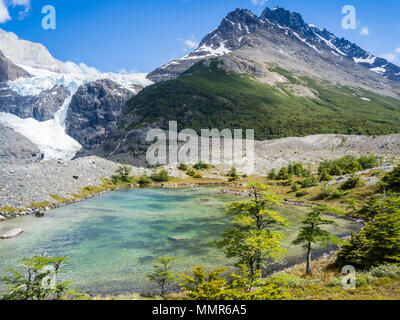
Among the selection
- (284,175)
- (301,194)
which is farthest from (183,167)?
(301,194)

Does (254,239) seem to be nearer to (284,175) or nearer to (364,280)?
(364,280)

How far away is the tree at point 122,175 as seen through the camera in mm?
80825

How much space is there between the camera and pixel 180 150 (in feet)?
454

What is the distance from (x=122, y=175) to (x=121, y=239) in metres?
56.9

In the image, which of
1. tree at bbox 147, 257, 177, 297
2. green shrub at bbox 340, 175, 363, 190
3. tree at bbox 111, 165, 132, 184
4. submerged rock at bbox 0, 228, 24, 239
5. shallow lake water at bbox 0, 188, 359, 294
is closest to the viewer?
tree at bbox 147, 257, 177, 297

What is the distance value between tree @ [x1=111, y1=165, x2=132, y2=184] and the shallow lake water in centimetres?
2847

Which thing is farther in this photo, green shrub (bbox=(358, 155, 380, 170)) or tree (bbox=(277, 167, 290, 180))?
tree (bbox=(277, 167, 290, 180))

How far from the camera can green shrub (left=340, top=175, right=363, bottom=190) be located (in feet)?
171

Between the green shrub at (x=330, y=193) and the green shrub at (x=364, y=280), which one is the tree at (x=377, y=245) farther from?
the green shrub at (x=330, y=193)

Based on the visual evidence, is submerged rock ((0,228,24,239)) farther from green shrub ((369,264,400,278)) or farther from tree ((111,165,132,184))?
tree ((111,165,132,184))

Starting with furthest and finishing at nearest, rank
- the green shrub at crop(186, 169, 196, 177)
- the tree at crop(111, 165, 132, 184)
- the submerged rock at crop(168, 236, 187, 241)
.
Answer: the green shrub at crop(186, 169, 196, 177), the tree at crop(111, 165, 132, 184), the submerged rock at crop(168, 236, 187, 241)

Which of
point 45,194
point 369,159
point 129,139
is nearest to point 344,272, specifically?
point 45,194

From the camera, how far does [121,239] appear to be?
31.3 m

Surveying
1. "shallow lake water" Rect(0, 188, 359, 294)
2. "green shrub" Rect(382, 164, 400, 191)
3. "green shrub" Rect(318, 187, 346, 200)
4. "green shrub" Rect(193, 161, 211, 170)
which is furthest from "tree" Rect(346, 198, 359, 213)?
"green shrub" Rect(193, 161, 211, 170)
